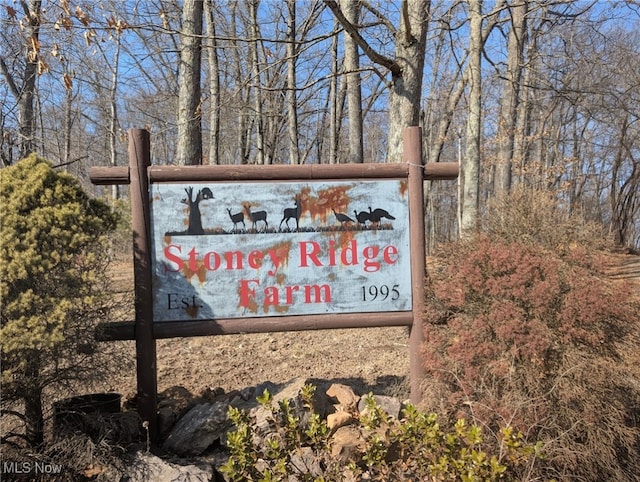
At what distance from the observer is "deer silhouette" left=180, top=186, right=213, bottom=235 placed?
3.74m

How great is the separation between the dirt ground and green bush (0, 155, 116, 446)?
808 millimetres

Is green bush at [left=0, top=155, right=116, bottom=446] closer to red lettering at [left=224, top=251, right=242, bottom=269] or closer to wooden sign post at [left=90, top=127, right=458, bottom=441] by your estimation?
wooden sign post at [left=90, top=127, right=458, bottom=441]

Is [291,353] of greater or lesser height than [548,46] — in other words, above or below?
below

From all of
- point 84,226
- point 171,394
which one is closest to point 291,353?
point 171,394

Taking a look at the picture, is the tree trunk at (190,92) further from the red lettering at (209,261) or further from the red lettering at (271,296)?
the red lettering at (271,296)

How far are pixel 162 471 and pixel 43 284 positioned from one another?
133 centimetres

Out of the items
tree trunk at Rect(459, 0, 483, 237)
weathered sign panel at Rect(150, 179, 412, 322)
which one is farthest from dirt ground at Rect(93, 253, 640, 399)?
tree trunk at Rect(459, 0, 483, 237)

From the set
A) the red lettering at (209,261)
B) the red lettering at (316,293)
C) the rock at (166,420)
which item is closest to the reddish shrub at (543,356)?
the red lettering at (316,293)

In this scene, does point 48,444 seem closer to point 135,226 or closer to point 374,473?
point 135,226

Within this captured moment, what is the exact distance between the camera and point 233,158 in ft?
91.9

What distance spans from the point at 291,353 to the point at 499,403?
3089mm

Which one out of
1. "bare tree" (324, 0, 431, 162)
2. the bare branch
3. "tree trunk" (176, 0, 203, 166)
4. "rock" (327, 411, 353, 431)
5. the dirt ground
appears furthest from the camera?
"tree trunk" (176, 0, 203, 166)

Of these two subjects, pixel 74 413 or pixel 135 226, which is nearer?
pixel 74 413

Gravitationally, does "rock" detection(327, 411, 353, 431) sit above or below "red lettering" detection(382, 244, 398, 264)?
below
